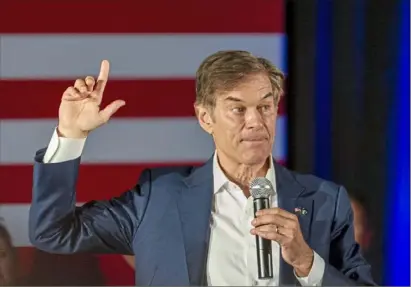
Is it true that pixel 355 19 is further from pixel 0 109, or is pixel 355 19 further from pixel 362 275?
pixel 0 109

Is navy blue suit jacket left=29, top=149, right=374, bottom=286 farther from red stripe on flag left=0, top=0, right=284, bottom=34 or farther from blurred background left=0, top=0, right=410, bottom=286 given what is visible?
red stripe on flag left=0, top=0, right=284, bottom=34

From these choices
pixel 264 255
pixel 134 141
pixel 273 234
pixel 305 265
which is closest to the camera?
pixel 264 255

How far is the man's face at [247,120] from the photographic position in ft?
7.10

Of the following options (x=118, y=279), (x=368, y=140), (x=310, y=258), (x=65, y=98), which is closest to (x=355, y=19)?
(x=368, y=140)

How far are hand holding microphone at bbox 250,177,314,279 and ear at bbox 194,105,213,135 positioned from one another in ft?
0.98

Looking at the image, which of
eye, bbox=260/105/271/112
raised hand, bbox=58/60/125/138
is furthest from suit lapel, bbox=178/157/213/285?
raised hand, bbox=58/60/125/138

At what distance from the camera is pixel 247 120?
7.08ft

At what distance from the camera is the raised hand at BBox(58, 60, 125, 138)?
7.02 feet

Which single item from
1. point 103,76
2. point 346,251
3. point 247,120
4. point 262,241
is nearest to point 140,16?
point 103,76

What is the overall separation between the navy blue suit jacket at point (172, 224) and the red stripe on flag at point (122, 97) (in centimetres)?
16

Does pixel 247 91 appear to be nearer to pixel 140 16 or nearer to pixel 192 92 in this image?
pixel 192 92

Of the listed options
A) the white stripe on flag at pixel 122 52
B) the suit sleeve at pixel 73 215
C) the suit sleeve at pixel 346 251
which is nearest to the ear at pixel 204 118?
the white stripe on flag at pixel 122 52

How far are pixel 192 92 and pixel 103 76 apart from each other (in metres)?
0.27

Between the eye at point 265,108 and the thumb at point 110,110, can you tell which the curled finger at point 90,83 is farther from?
the eye at point 265,108
